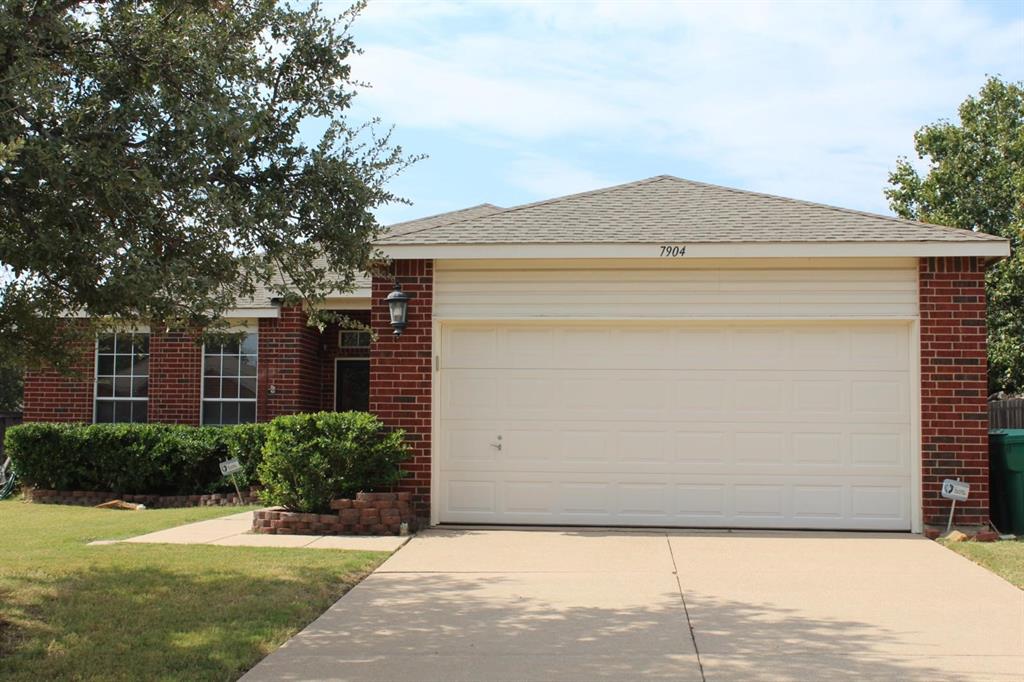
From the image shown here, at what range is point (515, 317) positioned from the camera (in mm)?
11422

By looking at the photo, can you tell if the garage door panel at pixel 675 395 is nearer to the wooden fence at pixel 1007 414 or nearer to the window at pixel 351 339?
the window at pixel 351 339

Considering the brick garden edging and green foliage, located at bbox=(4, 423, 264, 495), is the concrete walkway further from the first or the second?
green foliage, located at bbox=(4, 423, 264, 495)

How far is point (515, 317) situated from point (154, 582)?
4980 millimetres

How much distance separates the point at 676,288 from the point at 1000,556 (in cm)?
419

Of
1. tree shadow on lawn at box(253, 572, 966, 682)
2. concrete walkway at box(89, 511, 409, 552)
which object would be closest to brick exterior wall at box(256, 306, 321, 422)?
concrete walkway at box(89, 511, 409, 552)

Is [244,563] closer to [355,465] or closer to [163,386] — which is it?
[355,465]

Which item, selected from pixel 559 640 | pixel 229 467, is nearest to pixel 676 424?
pixel 559 640

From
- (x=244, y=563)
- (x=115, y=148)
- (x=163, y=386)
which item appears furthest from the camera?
(x=163, y=386)

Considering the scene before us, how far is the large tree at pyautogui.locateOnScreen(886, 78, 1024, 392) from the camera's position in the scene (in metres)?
25.0

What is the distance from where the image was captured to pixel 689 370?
448 inches

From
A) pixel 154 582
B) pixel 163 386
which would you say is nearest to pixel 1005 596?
pixel 154 582

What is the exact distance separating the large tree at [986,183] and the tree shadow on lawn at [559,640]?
20415 mm

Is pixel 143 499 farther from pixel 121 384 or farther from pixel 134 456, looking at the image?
pixel 121 384

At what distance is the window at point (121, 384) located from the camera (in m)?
17.0
